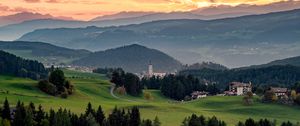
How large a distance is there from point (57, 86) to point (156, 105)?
23791 millimetres

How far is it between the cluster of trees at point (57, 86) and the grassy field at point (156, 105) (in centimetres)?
161

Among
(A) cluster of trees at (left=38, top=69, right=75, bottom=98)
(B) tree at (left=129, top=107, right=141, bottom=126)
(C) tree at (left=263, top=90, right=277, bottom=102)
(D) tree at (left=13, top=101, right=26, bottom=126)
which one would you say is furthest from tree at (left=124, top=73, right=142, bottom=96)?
(D) tree at (left=13, top=101, right=26, bottom=126)

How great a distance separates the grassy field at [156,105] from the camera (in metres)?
140

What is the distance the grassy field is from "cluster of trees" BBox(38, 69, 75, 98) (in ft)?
5.29

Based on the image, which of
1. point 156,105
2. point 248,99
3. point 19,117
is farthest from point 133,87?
point 19,117

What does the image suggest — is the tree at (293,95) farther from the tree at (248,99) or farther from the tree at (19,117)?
the tree at (19,117)

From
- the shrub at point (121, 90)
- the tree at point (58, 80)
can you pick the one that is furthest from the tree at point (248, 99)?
the tree at point (58, 80)

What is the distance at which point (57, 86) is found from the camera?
162 metres

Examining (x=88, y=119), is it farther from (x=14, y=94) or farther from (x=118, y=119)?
(x=14, y=94)

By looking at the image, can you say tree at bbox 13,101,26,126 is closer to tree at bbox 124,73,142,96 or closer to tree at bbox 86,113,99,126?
tree at bbox 86,113,99,126

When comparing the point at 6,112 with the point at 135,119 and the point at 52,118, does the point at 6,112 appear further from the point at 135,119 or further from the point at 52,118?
the point at 135,119

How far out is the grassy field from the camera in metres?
140

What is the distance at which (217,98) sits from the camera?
18775cm

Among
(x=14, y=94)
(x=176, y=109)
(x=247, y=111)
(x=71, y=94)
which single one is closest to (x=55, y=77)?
(x=71, y=94)
